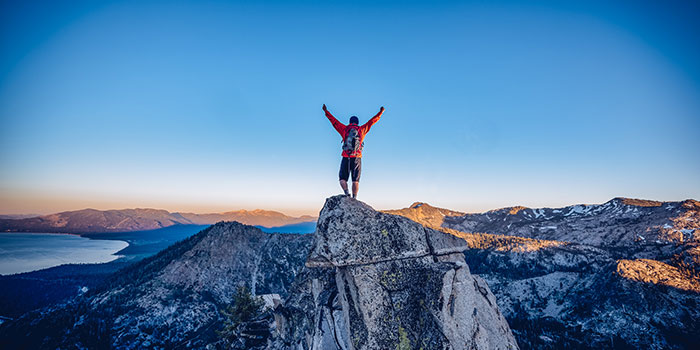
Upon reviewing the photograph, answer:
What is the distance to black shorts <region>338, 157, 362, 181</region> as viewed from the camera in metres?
13.0

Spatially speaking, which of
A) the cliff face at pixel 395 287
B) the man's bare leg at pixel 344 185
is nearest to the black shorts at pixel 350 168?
the man's bare leg at pixel 344 185

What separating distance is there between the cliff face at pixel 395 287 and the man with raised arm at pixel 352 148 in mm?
1266

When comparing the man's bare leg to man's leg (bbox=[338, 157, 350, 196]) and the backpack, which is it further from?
the backpack

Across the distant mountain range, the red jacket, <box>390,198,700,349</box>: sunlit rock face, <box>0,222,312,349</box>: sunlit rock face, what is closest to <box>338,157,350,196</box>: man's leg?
the red jacket

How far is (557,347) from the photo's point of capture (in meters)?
77.8

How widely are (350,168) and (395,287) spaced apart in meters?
5.97

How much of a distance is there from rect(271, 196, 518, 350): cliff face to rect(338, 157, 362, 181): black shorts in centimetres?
136

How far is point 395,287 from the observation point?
10.9 metres

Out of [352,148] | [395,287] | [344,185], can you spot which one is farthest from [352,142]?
[395,287]

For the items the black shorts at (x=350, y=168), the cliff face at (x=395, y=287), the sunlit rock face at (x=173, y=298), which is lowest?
the sunlit rock face at (x=173, y=298)

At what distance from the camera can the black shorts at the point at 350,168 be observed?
13039mm

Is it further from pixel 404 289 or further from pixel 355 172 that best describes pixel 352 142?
pixel 404 289

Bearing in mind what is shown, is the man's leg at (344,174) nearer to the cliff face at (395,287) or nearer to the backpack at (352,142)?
the backpack at (352,142)

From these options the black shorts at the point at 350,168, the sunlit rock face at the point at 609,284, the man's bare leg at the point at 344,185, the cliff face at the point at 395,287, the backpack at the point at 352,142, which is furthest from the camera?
the sunlit rock face at the point at 609,284
